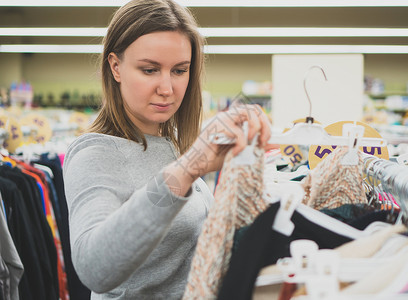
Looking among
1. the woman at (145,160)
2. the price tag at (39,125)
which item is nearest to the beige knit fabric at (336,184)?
the woman at (145,160)

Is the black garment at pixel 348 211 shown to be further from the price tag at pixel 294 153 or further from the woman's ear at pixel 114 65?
the price tag at pixel 294 153

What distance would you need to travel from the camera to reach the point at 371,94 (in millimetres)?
8922

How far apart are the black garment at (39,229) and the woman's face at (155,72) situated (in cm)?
113

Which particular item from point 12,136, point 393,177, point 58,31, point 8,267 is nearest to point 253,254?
point 393,177

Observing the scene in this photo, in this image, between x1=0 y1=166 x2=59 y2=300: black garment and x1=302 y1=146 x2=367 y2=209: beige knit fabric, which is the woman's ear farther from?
x1=0 y1=166 x2=59 y2=300: black garment

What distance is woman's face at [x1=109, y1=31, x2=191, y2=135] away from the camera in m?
0.99

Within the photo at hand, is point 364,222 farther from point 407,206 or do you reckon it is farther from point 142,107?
point 142,107

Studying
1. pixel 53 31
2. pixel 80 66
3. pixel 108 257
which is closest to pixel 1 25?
pixel 80 66

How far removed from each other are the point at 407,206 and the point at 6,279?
1452 millimetres

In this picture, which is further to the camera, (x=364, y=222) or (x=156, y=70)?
(x=156, y=70)

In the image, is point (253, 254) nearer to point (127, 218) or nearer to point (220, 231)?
point (220, 231)

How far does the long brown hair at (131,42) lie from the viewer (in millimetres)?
1024

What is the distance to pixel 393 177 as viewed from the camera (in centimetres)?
95

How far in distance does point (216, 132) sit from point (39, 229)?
1496mm
